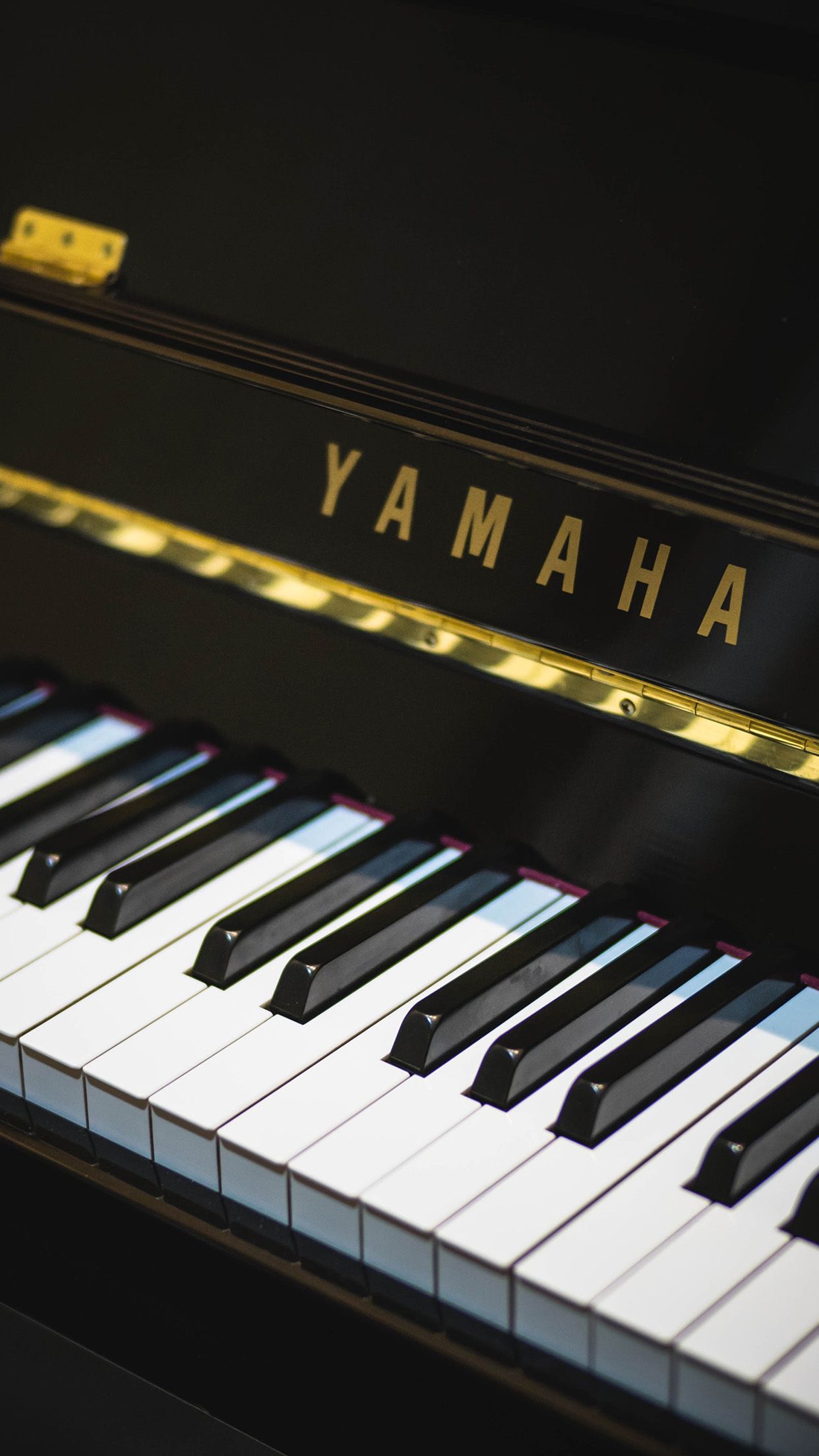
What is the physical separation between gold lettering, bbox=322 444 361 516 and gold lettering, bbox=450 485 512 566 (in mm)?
128

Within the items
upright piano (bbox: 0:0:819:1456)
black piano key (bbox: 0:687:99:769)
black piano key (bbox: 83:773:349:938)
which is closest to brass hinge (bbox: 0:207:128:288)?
upright piano (bbox: 0:0:819:1456)

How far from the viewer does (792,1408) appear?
93 cm

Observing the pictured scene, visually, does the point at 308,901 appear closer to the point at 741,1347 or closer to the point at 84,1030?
the point at 84,1030

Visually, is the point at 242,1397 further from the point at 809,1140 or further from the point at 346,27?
the point at 346,27

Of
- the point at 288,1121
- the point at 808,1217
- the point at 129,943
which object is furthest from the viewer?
the point at 129,943

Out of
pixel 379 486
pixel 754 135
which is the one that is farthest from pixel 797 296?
pixel 379 486

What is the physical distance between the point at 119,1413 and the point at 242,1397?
0.19m

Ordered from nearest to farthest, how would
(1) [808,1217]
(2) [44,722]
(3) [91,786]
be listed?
(1) [808,1217]
(3) [91,786]
(2) [44,722]

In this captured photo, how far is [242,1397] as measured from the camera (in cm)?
128

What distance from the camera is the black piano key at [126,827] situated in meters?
1.45

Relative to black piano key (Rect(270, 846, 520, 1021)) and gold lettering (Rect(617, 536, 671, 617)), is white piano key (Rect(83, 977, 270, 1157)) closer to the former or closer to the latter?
black piano key (Rect(270, 846, 520, 1021))

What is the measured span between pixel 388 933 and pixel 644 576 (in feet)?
1.20

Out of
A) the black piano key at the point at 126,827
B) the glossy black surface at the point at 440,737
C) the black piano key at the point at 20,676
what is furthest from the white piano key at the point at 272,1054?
the black piano key at the point at 20,676

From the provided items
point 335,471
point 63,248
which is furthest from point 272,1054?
point 63,248
